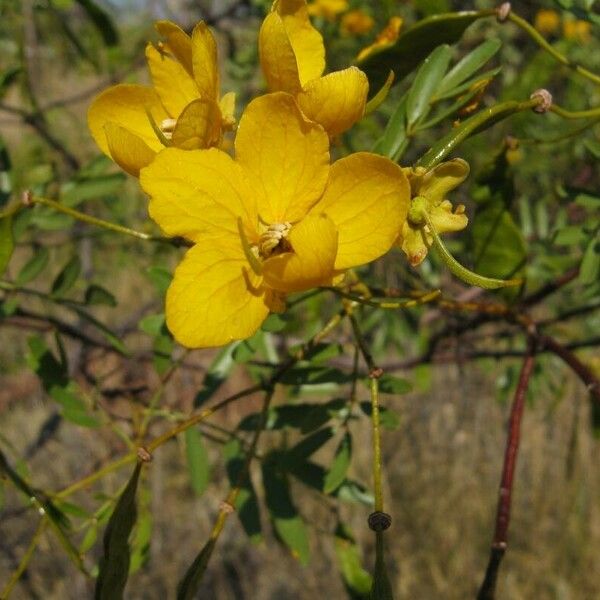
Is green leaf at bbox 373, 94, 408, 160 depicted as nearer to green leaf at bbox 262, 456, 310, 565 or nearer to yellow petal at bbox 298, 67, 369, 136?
yellow petal at bbox 298, 67, 369, 136

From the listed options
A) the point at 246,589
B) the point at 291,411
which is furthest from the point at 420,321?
the point at 246,589

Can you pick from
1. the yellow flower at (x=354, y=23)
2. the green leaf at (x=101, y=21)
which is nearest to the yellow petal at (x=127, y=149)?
the green leaf at (x=101, y=21)

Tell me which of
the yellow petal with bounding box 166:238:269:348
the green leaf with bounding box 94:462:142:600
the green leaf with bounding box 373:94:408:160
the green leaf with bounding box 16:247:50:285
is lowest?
the green leaf with bounding box 16:247:50:285

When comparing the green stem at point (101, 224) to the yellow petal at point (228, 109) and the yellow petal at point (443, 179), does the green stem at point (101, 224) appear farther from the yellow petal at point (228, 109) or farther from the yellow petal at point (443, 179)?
the yellow petal at point (443, 179)

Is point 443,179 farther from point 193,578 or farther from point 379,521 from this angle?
point 193,578

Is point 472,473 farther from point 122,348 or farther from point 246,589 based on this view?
point 122,348

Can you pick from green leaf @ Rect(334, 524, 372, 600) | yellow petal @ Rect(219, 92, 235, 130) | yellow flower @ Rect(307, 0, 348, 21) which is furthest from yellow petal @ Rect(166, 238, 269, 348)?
yellow flower @ Rect(307, 0, 348, 21)
